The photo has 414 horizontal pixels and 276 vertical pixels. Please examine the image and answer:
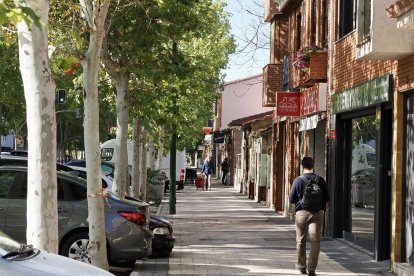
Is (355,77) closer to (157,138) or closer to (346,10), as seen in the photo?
(346,10)

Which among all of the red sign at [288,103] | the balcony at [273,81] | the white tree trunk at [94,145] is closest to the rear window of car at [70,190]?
the white tree trunk at [94,145]

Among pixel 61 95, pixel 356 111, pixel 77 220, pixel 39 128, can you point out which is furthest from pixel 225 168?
pixel 39 128

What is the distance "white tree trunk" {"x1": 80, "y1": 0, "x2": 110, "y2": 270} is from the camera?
11.1m

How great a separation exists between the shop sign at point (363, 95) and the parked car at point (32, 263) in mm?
7721

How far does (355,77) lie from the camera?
17062mm

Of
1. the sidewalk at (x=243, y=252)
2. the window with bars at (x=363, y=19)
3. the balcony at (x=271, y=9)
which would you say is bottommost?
the sidewalk at (x=243, y=252)

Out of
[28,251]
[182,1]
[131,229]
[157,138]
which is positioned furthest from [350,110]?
[157,138]

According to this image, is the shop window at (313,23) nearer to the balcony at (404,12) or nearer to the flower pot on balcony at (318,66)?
the flower pot on balcony at (318,66)

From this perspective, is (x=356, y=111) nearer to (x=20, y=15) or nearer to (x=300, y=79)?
(x=300, y=79)

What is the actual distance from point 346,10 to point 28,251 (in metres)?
12.4

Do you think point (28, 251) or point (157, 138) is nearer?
point (28, 251)

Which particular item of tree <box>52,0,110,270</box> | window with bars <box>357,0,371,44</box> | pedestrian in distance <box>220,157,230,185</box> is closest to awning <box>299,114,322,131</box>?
window with bars <box>357,0,371,44</box>

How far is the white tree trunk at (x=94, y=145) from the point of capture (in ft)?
36.6

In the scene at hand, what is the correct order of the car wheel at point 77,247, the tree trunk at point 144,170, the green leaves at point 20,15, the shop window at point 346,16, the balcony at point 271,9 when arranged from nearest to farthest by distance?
the green leaves at point 20,15
the car wheel at point 77,247
the shop window at point 346,16
the tree trunk at point 144,170
the balcony at point 271,9
